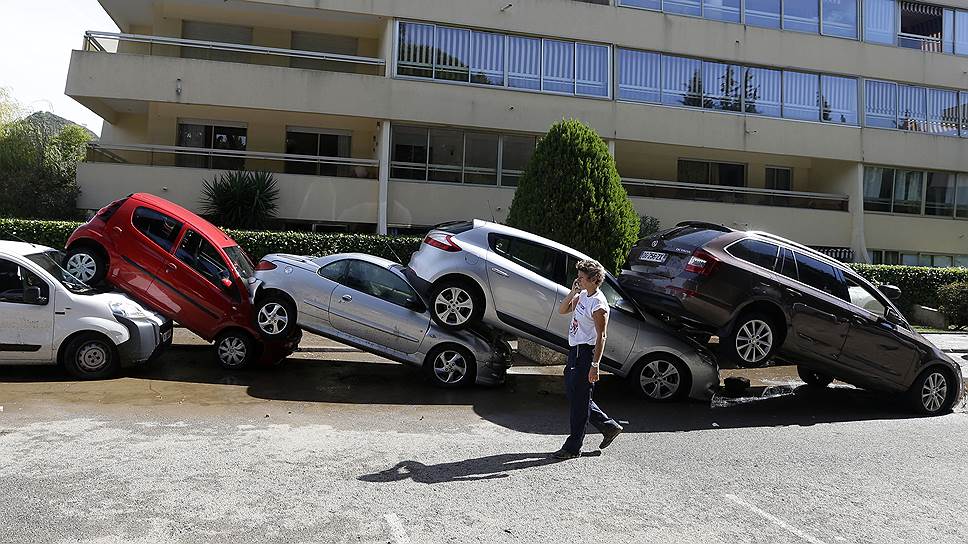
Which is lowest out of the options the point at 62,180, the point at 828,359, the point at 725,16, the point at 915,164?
the point at 828,359

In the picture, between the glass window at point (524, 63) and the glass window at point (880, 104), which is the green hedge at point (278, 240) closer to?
the glass window at point (524, 63)

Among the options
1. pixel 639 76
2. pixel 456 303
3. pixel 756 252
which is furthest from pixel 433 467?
pixel 639 76

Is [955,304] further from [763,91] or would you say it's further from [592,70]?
[592,70]

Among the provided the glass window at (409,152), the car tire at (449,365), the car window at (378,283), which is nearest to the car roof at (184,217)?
the car window at (378,283)

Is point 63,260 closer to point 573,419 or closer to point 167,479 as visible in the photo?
point 167,479

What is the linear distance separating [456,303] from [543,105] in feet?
39.6

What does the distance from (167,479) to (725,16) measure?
21.3 meters

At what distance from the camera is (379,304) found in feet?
29.3

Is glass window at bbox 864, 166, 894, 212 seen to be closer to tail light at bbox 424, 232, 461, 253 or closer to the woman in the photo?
tail light at bbox 424, 232, 461, 253

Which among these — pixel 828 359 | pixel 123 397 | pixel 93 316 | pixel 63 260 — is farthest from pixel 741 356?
pixel 63 260

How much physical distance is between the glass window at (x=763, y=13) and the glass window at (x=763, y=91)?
146 centimetres

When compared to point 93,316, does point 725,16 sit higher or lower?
higher

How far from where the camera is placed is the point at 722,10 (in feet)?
71.1

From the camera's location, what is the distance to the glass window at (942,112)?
23.6 metres
